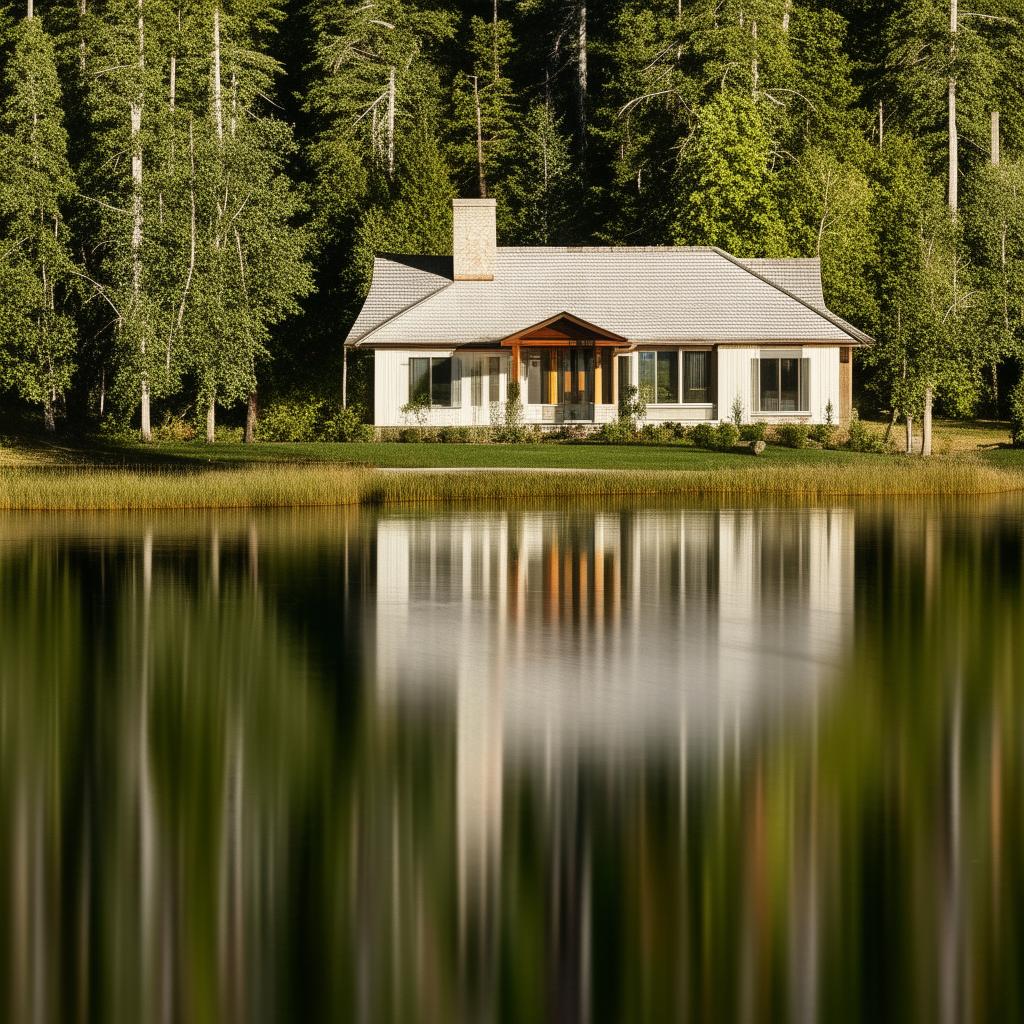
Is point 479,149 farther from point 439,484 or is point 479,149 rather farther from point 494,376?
point 439,484

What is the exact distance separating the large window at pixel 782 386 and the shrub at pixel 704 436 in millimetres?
3651

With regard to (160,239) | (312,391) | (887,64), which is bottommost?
(312,391)

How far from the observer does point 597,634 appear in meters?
22.5

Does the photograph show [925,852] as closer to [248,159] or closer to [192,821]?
[192,821]

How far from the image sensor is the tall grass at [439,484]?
127 ft

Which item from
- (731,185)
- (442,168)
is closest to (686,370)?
(731,185)

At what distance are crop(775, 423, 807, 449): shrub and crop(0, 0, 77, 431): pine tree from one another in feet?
67.5

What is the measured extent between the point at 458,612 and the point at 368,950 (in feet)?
48.0

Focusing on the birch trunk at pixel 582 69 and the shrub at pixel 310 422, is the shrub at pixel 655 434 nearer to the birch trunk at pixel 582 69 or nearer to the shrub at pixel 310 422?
the shrub at pixel 310 422

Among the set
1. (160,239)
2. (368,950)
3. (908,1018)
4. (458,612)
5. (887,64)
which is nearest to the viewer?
(908,1018)

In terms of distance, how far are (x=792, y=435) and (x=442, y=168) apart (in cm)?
1799

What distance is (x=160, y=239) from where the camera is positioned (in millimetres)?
54938

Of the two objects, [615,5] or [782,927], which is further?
[615,5]

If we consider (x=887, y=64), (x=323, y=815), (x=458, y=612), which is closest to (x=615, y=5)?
(x=887, y=64)
